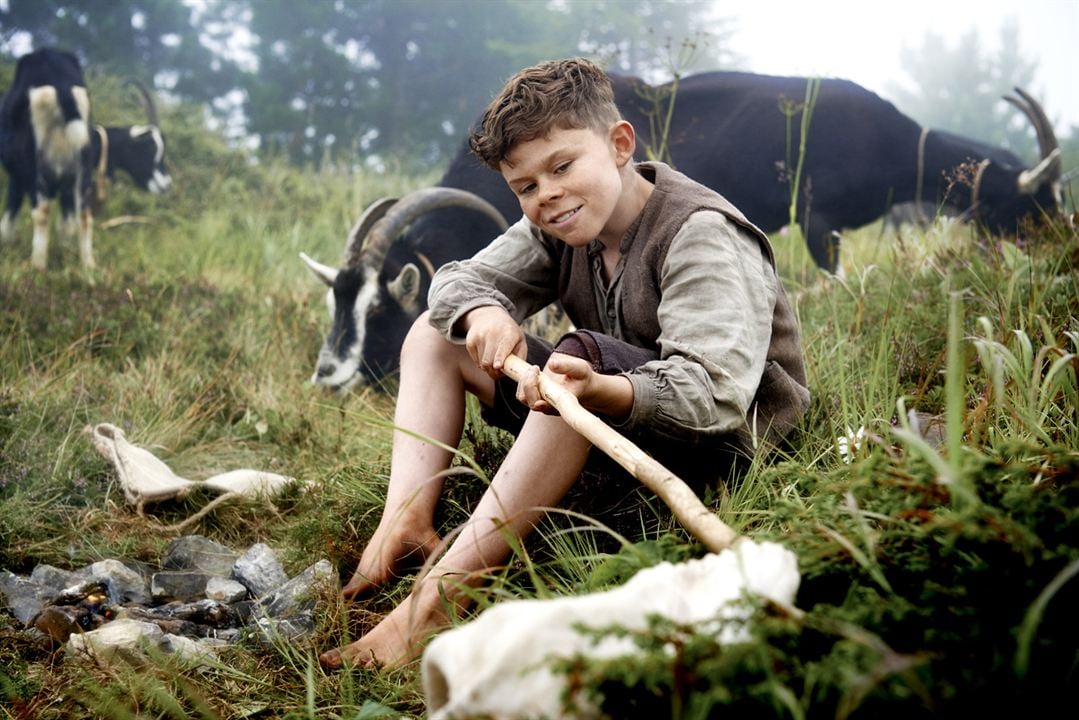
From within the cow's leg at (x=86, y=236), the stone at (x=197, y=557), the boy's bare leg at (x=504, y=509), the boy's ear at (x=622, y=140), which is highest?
the boy's ear at (x=622, y=140)

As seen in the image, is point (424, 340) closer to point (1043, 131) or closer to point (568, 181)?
point (568, 181)

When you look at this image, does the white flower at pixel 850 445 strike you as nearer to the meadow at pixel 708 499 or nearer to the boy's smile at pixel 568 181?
the meadow at pixel 708 499

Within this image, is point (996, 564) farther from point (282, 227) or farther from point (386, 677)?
point (282, 227)

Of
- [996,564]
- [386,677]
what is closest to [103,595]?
[386,677]

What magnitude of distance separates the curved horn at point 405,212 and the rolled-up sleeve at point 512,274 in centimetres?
253

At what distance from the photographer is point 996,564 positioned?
113 centimetres

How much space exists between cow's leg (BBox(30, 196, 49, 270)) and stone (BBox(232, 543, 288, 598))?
5328 millimetres

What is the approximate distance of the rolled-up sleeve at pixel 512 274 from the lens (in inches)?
94.8

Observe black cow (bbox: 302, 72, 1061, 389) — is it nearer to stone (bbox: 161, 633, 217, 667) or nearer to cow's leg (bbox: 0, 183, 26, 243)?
→ stone (bbox: 161, 633, 217, 667)

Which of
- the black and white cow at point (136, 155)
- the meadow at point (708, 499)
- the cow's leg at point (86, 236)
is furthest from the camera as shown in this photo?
the black and white cow at point (136, 155)

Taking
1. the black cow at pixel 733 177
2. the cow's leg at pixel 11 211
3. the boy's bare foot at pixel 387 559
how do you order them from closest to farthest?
1. the boy's bare foot at pixel 387 559
2. the black cow at pixel 733 177
3. the cow's leg at pixel 11 211

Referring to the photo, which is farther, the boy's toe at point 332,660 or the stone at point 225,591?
the stone at point 225,591

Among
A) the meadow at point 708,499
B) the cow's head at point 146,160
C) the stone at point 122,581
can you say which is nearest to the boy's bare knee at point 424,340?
the meadow at point 708,499

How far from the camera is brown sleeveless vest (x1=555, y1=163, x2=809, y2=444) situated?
82.4 inches
